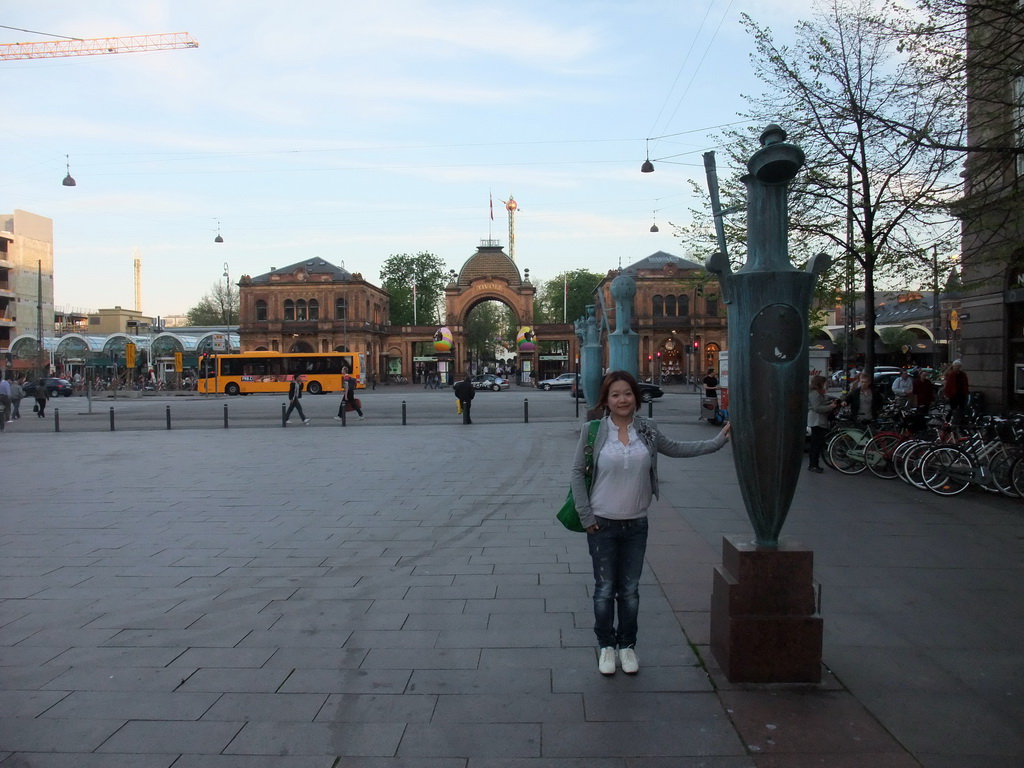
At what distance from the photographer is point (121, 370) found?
72938 millimetres

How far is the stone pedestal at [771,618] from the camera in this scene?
13.7ft

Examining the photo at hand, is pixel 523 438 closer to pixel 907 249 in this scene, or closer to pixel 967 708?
pixel 907 249

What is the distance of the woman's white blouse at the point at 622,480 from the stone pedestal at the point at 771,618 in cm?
63

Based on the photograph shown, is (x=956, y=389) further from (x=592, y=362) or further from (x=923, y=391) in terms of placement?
(x=592, y=362)

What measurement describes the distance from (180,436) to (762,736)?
64.3 ft

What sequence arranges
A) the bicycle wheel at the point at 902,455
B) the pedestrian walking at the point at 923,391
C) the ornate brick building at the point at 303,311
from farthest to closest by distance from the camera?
1. the ornate brick building at the point at 303,311
2. the pedestrian walking at the point at 923,391
3. the bicycle wheel at the point at 902,455

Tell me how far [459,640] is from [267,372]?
5211 centimetres

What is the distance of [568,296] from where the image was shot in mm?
107562

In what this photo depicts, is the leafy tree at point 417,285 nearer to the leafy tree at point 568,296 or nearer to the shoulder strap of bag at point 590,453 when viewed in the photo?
the leafy tree at point 568,296

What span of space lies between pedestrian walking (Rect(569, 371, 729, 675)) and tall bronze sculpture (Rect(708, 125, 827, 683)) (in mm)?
362

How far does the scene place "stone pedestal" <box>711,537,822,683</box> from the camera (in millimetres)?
4164

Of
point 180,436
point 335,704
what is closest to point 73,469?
point 180,436

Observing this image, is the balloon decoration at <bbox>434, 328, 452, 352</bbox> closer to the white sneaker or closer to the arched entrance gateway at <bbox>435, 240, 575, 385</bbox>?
the arched entrance gateway at <bbox>435, 240, 575, 385</bbox>

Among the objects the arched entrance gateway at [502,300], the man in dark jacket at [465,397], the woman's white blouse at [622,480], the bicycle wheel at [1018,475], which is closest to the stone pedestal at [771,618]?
the woman's white blouse at [622,480]
